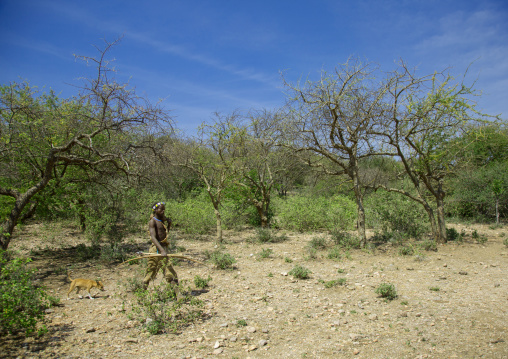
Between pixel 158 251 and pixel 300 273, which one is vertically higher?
pixel 158 251

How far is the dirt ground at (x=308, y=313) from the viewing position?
4293 millimetres


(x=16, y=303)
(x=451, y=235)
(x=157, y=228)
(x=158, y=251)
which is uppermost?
(x=157, y=228)

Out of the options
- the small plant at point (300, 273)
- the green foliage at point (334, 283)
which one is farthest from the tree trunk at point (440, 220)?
the small plant at point (300, 273)

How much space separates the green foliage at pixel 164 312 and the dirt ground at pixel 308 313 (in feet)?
0.46

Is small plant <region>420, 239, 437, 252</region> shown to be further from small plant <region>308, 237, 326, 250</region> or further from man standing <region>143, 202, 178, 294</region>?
man standing <region>143, 202, 178, 294</region>

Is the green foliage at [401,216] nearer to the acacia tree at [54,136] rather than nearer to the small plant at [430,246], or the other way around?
the small plant at [430,246]

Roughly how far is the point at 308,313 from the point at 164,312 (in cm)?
231

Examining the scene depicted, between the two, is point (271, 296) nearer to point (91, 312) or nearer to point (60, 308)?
point (91, 312)

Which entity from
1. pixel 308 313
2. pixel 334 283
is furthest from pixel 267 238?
pixel 308 313

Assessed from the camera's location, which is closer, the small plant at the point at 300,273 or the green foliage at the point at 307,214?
the small plant at the point at 300,273

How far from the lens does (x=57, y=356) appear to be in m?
4.05

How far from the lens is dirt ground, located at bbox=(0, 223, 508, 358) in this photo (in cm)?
429

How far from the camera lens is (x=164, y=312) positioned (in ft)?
16.8

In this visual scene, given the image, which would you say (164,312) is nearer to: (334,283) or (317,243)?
(334,283)
